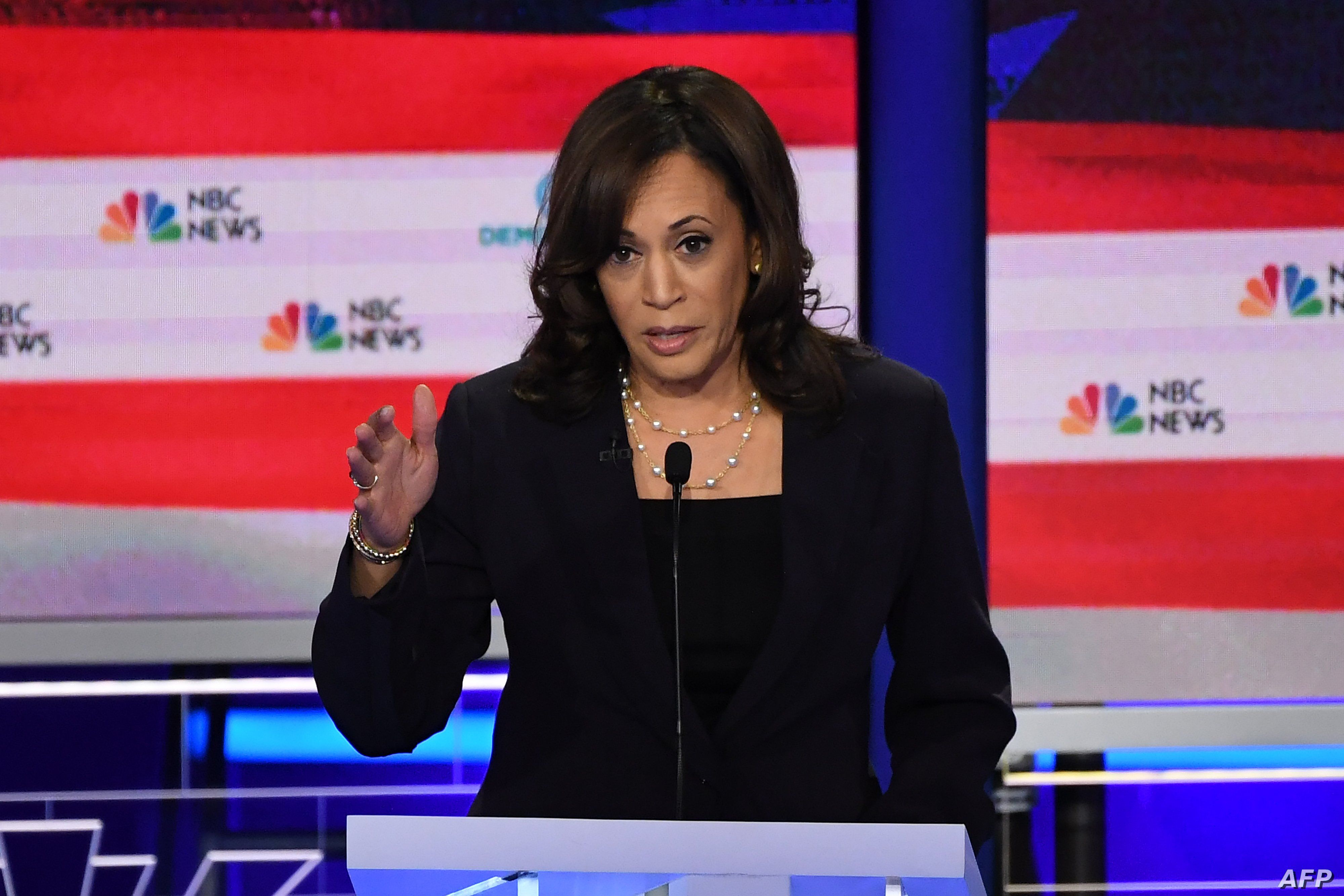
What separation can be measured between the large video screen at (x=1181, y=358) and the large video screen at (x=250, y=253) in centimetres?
44

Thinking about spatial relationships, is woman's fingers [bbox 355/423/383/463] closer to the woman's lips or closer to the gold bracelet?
the gold bracelet

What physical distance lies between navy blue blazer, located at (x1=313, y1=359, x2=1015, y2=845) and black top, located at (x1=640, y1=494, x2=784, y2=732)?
3cm

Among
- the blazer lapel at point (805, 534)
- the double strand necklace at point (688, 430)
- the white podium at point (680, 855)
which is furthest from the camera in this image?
the double strand necklace at point (688, 430)

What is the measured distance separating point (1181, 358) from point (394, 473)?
72.0 inches

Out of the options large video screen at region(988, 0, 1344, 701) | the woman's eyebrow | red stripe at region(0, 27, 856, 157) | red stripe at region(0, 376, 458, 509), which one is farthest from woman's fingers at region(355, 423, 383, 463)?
large video screen at region(988, 0, 1344, 701)

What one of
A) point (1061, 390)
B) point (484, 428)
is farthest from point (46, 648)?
point (1061, 390)

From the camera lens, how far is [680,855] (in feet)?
3.26

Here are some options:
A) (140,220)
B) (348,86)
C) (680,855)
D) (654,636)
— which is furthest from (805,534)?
(140,220)

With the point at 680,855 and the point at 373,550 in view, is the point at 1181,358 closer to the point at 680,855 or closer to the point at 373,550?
the point at 373,550

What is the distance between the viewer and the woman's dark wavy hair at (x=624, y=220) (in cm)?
164

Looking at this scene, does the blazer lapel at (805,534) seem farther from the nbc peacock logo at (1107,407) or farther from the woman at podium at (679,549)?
the nbc peacock logo at (1107,407)

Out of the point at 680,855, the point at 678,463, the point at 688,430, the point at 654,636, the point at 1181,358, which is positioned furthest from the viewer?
the point at 1181,358

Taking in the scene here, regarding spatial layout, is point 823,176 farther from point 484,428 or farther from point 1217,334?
point 484,428

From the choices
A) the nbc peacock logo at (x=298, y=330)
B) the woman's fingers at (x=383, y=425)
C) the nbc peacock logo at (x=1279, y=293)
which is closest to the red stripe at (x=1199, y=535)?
the nbc peacock logo at (x=1279, y=293)
